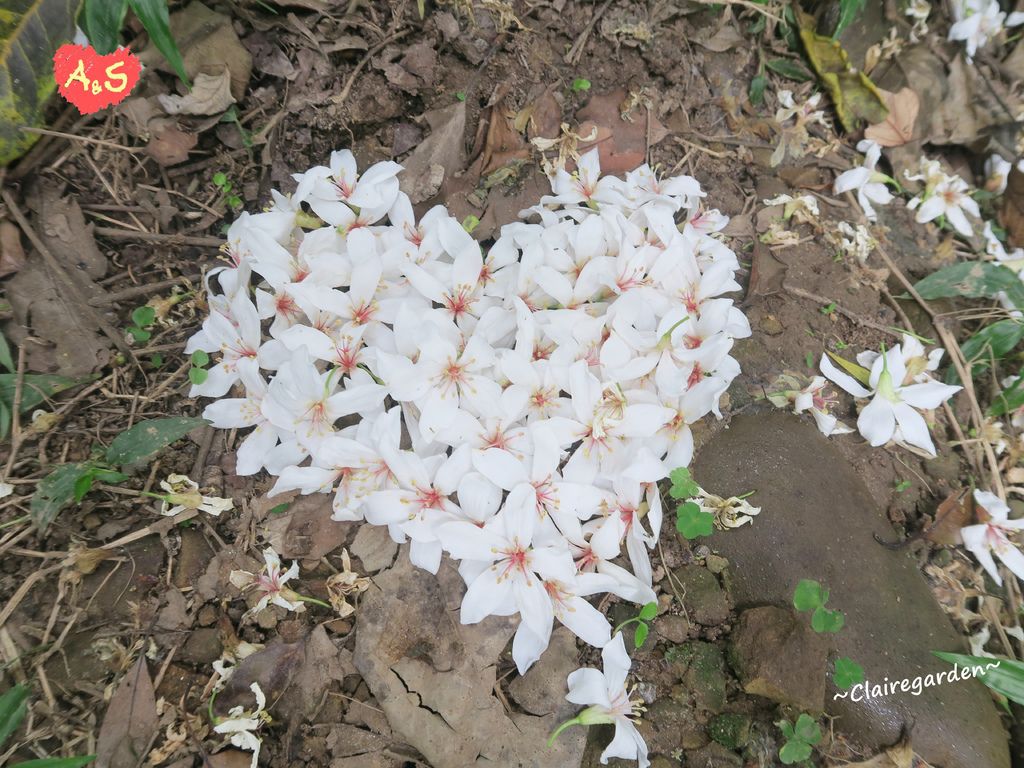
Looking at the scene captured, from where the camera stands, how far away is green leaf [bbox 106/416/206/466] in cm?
175

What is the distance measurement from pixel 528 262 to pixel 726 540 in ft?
3.17

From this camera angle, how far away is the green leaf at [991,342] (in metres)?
2.30

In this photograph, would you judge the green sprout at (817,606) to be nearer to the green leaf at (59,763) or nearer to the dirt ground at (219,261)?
the dirt ground at (219,261)

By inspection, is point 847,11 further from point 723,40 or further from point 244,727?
point 244,727

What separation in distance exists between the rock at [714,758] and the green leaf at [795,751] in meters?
0.12

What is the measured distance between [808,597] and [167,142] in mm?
2375

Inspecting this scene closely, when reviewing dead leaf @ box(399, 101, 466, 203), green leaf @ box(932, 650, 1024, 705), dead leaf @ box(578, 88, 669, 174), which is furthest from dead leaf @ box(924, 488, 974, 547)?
dead leaf @ box(399, 101, 466, 203)

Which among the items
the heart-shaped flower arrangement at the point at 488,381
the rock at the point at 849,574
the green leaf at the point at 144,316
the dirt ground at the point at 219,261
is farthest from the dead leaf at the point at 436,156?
the rock at the point at 849,574

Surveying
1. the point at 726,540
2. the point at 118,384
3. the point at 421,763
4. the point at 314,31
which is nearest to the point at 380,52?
the point at 314,31

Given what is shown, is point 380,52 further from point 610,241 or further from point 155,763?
point 155,763

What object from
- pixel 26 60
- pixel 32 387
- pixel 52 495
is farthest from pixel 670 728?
pixel 26 60

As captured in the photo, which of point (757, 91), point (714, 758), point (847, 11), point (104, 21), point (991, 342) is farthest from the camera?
point (757, 91)

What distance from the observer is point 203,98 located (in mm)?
2082

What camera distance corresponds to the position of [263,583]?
1722 millimetres
